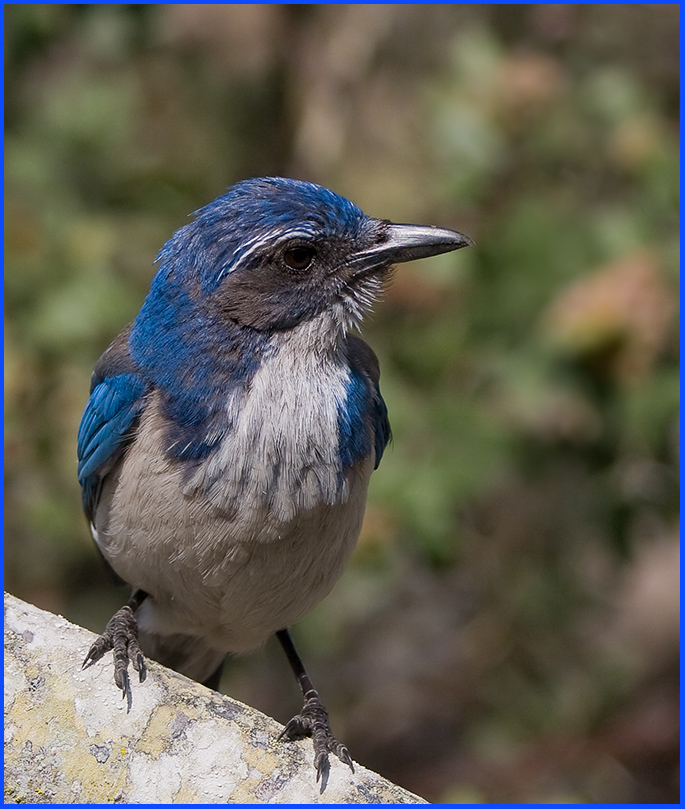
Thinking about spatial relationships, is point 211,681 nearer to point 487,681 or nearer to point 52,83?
point 487,681

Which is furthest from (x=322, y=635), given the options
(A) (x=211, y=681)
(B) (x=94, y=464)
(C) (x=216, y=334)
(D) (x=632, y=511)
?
(C) (x=216, y=334)

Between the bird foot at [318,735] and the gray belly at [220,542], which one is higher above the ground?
the gray belly at [220,542]

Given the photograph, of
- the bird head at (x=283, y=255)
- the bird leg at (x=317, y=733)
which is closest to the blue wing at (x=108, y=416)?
the bird head at (x=283, y=255)

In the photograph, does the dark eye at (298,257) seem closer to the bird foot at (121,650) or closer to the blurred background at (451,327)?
the bird foot at (121,650)

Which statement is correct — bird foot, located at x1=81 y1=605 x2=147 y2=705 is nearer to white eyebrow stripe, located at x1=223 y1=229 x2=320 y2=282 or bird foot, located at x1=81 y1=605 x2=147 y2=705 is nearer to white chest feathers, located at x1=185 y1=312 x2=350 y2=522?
white chest feathers, located at x1=185 y1=312 x2=350 y2=522

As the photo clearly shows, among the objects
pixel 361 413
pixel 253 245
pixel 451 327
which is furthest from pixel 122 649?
pixel 451 327

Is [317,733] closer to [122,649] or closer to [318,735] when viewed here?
[318,735]
